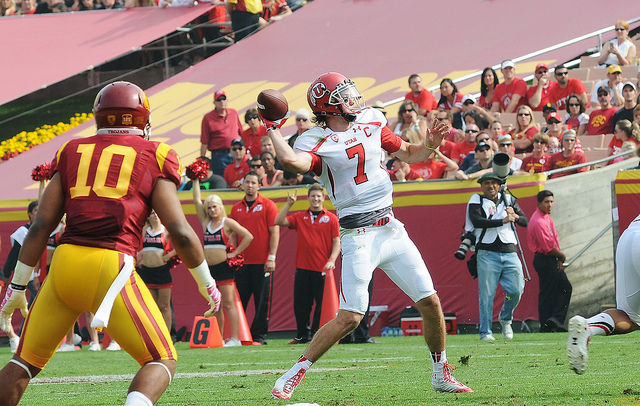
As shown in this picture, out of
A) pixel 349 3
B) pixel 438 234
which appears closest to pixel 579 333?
pixel 438 234

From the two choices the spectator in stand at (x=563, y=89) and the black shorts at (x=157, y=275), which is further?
the spectator in stand at (x=563, y=89)

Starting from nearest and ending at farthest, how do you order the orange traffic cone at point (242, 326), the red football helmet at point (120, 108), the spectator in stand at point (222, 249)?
the red football helmet at point (120, 108), the spectator in stand at point (222, 249), the orange traffic cone at point (242, 326)

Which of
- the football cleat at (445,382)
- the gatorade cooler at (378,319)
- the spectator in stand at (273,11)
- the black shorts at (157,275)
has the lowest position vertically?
the gatorade cooler at (378,319)

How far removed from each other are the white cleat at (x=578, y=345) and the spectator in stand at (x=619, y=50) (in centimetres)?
1109

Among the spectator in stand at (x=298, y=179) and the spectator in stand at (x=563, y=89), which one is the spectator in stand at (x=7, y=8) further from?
the spectator in stand at (x=563, y=89)

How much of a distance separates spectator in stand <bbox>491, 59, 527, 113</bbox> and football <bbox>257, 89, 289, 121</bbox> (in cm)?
959

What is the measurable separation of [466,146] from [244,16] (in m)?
8.62

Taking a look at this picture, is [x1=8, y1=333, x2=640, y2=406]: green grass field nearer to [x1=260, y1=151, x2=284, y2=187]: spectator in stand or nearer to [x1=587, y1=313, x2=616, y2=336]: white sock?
[x1=587, y1=313, x2=616, y2=336]: white sock

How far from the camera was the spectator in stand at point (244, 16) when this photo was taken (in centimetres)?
2033

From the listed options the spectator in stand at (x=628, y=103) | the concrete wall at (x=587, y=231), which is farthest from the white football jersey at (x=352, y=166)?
the spectator in stand at (x=628, y=103)

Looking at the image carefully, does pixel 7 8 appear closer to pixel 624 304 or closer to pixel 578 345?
pixel 624 304

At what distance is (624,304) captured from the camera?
576 cm

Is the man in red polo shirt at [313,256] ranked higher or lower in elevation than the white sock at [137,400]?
lower

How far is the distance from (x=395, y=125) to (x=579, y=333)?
9.14 m
